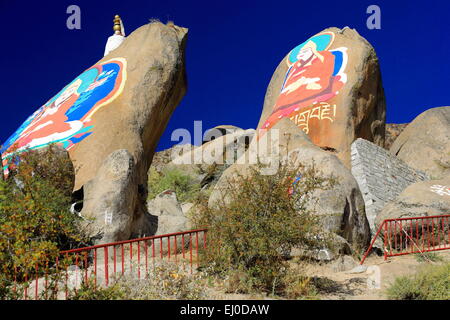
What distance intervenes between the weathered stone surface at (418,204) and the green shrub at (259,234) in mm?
3916

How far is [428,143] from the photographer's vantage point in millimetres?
17922

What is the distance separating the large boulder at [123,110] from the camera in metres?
9.82

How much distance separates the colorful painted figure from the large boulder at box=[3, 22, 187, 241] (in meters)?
3.66

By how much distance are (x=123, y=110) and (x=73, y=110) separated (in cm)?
146

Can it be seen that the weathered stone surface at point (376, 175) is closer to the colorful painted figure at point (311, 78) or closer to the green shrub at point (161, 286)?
the colorful painted figure at point (311, 78)

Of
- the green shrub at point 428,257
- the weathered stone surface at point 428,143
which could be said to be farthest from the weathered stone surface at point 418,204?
the weathered stone surface at point 428,143

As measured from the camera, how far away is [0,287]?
14.5 feet

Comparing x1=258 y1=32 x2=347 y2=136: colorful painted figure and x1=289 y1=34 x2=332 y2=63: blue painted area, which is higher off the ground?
x1=289 y1=34 x2=332 y2=63: blue painted area

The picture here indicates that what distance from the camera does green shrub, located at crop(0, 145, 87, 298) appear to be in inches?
178

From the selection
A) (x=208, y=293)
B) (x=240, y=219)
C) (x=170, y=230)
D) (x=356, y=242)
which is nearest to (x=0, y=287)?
(x=208, y=293)

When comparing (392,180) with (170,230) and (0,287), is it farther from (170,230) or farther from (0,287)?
(0,287)

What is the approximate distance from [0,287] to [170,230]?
4687 millimetres

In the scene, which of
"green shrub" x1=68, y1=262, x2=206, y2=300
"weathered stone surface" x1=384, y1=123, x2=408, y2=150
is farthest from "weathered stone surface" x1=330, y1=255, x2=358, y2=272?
"weathered stone surface" x1=384, y1=123, x2=408, y2=150

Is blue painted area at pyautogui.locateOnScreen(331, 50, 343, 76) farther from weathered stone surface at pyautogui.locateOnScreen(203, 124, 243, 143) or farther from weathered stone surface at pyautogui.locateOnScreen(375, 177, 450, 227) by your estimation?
weathered stone surface at pyautogui.locateOnScreen(203, 124, 243, 143)
